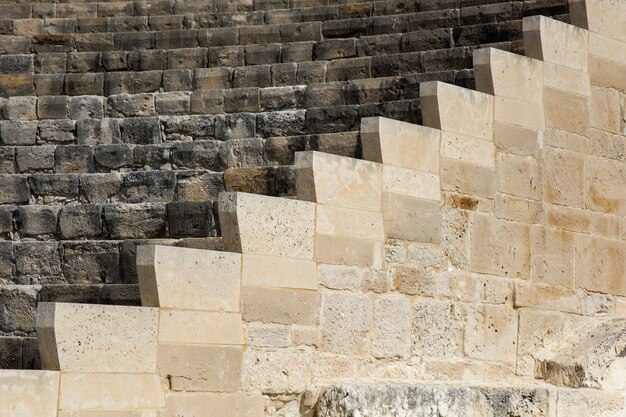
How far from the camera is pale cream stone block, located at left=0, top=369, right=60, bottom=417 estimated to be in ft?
21.4

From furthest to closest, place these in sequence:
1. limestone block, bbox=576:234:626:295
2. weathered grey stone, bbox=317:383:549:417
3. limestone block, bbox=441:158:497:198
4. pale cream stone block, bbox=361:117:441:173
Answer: limestone block, bbox=576:234:626:295 < limestone block, bbox=441:158:497:198 < pale cream stone block, bbox=361:117:441:173 < weathered grey stone, bbox=317:383:549:417

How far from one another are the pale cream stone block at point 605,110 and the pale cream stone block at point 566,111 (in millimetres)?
73

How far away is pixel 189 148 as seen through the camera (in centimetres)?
942

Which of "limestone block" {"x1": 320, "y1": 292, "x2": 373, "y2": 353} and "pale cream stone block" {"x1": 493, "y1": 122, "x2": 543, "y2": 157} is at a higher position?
"pale cream stone block" {"x1": 493, "y1": 122, "x2": 543, "y2": 157}

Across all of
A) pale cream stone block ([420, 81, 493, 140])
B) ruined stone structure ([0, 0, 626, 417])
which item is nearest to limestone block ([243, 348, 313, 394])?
ruined stone structure ([0, 0, 626, 417])

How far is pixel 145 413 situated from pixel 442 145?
2.73 metres

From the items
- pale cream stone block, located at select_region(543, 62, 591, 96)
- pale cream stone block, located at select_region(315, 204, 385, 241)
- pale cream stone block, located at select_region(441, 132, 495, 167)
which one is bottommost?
pale cream stone block, located at select_region(315, 204, 385, 241)

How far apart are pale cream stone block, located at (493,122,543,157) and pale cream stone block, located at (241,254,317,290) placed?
1784 millimetres

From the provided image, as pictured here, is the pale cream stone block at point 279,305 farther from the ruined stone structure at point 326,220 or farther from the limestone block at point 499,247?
the limestone block at point 499,247

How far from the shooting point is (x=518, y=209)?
30.0ft

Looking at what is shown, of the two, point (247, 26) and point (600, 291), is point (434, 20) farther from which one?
point (600, 291)

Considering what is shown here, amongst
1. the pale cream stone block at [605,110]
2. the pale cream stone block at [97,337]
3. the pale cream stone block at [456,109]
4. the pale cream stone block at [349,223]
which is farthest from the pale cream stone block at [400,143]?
the pale cream stone block at [97,337]

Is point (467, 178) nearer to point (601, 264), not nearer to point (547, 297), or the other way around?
point (547, 297)

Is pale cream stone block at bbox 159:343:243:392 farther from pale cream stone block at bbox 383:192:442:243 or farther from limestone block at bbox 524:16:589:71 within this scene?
limestone block at bbox 524:16:589:71
